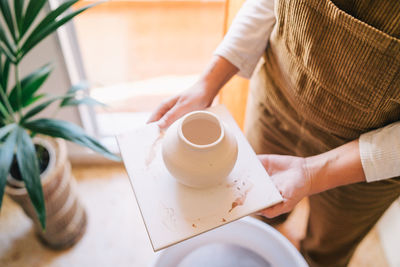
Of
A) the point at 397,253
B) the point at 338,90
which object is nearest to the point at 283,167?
the point at 338,90

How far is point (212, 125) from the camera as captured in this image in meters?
0.67

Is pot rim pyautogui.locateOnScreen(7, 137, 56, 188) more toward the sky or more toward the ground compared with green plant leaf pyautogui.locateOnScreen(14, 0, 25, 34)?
more toward the ground

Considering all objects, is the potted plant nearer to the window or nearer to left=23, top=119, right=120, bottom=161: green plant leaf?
left=23, top=119, right=120, bottom=161: green plant leaf

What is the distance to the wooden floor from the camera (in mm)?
1267

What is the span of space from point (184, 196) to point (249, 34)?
1.38 ft

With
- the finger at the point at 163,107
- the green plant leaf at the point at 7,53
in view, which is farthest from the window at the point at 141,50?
the finger at the point at 163,107

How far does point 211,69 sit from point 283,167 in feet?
0.98

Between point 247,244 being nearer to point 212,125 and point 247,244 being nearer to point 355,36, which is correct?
point 212,125

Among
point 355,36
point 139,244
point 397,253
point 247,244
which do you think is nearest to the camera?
point 355,36

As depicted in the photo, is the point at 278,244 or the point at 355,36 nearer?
the point at 355,36

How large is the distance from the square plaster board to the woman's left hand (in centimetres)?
5

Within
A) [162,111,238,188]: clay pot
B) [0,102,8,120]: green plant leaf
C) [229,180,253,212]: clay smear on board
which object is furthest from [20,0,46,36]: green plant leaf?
[229,180,253,212]: clay smear on board

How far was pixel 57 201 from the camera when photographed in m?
1.12

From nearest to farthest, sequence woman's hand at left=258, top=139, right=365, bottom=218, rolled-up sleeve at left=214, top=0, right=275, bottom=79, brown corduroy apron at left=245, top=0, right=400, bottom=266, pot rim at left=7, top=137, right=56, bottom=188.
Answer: brown corduroy apron at left=245, top=0, right=400, bottom=266 → woman's hand at left=258, top=139, right=365, bottom=218 → rolled-up sleeve at left=214, top=0, right=275, bottom=79 → pot rim at left=7, top=137, right=56, bottom=188
